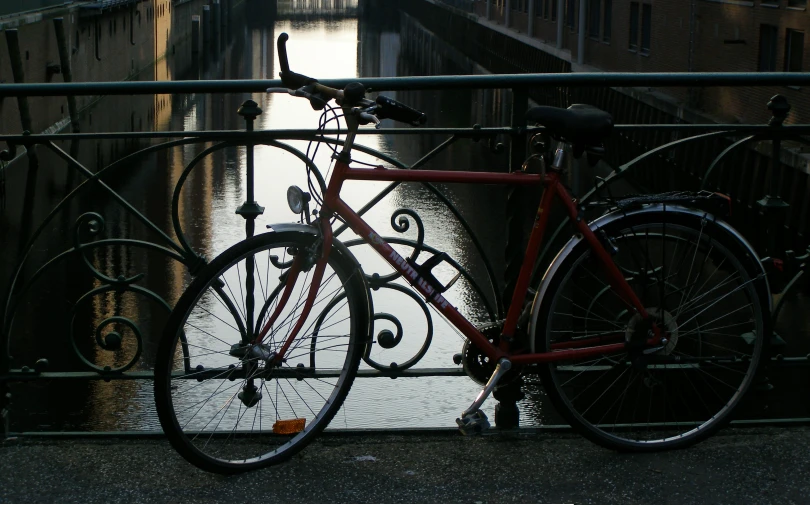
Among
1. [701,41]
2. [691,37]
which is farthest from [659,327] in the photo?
A: [691,37]

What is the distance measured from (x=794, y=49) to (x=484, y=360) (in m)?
18.4

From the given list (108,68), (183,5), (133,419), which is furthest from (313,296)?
(183,5)

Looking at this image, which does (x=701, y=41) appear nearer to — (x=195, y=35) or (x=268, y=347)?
(x=268, y=347)

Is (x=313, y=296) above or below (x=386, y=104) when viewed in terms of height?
below

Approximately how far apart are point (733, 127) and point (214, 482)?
6.21ft

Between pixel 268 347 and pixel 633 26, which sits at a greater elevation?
pixel 633 26

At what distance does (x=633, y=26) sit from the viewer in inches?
1256

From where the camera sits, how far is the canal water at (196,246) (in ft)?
31.2

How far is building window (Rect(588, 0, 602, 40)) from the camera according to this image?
35.9m

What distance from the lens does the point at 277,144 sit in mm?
3684

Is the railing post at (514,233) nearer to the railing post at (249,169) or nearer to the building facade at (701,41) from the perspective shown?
the railing post at (249,169)

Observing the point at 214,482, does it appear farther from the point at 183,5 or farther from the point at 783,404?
the point at 183,5

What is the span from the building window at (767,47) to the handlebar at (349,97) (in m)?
19.4

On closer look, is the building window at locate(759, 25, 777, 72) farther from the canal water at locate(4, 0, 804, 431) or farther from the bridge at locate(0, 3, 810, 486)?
the canal water at locate(4, 0, 804, 431)
